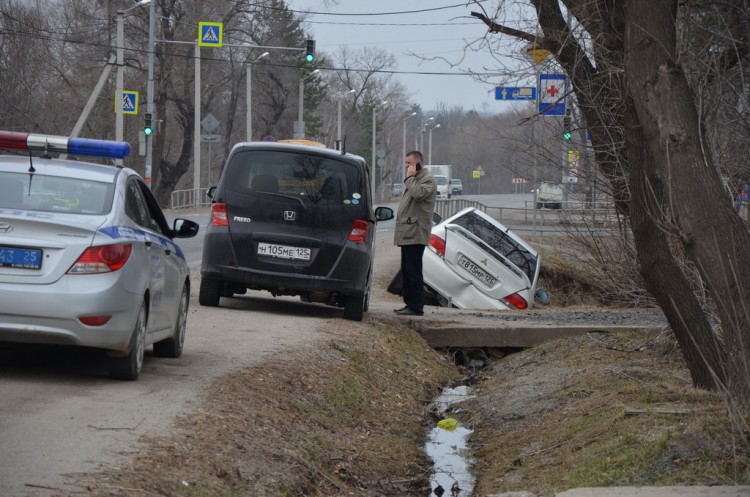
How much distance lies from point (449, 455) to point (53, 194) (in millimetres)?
3421

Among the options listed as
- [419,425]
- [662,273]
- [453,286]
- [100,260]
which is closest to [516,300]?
[453,286]

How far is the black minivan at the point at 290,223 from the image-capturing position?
1315cm

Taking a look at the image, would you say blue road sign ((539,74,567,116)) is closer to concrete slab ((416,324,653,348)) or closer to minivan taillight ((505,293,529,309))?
concrete slab ((416,324,653,348))

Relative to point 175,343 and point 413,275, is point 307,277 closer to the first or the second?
point 413,275

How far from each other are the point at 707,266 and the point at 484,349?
7.93 meters

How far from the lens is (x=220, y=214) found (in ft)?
43.6

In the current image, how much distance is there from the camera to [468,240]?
18.1 meters

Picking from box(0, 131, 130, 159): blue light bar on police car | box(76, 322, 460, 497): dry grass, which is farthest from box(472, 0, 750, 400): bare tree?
box(0, 131, 130, 159): blue light bar on police car

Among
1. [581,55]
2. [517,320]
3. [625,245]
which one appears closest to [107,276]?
[581,55]

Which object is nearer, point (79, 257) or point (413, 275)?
point (79, 257)

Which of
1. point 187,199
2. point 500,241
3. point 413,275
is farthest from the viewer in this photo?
point 187,199

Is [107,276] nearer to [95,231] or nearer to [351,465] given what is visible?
[95,231]

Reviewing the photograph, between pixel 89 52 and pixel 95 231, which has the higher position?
pixel 89 52

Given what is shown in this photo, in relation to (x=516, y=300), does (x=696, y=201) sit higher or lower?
higher
